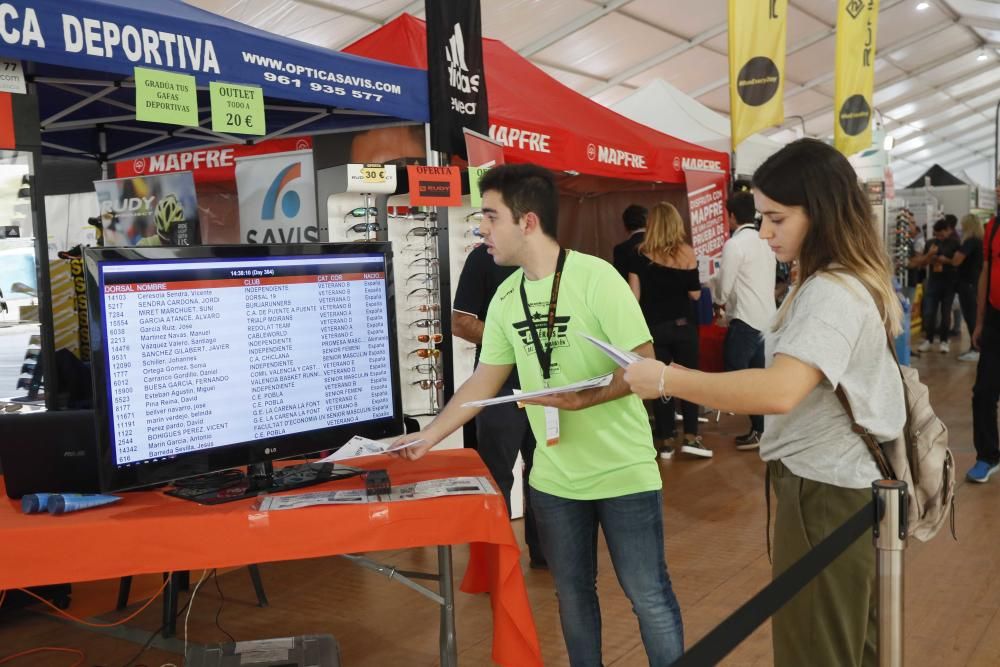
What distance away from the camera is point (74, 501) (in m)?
1.69

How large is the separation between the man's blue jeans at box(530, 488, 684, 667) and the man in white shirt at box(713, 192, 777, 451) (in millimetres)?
3628

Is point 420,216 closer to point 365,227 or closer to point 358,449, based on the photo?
point 365,227

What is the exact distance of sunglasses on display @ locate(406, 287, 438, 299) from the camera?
12.5 ft

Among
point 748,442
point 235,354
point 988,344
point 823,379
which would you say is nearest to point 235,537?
point 235,354

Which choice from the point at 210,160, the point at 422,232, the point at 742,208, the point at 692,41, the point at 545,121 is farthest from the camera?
the point at 692,41

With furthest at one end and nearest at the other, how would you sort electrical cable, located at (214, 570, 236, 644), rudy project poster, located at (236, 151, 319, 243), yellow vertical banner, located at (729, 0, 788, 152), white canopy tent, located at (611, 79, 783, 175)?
white canopy tent, located at (611, 79, 783, 175)
yellow vertical banner, located at (729, 0, 788, 152)
rudy project poster, located at (236, 151, 319, 243)
electrical cable, located at (214, 570, 236, 644)

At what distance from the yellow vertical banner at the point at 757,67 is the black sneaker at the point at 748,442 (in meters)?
2.13

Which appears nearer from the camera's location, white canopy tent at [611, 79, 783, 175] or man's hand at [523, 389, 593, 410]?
man's hand at [523, 389, 593, 410]

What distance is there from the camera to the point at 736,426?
6273 mm

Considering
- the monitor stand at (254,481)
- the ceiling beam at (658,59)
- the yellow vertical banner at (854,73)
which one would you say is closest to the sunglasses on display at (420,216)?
the monitor stand at (254,481)

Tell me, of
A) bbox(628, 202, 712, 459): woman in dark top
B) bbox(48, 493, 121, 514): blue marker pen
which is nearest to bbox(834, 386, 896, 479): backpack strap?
bbox(48, 493, 121, 514): blue marker pen

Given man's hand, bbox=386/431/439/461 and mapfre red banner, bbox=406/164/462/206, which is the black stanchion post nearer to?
man's hand, bbox=386/431/439/461

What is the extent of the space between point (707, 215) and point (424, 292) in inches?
142

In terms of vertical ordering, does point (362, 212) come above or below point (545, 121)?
below
